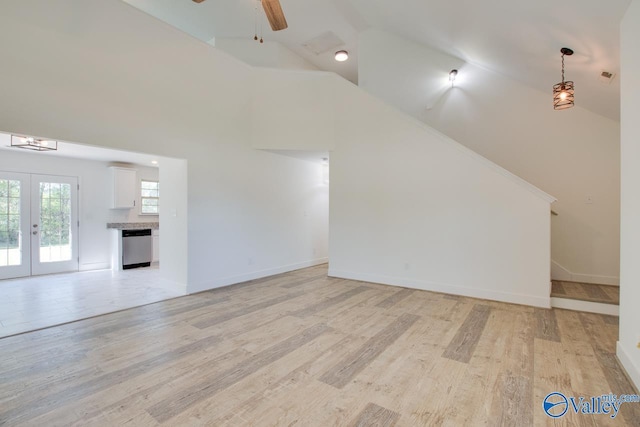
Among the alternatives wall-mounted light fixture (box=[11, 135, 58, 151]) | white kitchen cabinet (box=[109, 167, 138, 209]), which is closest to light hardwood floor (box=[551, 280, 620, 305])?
wall-mounted light fixture (box=[11, 135, 58, 151])

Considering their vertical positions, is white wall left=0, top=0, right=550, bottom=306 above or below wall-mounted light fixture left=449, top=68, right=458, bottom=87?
below

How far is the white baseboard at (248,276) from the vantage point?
15.3 ft

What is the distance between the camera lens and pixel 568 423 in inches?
70.1

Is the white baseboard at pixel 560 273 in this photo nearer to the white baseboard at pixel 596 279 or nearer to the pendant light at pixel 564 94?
the white baseboard at pixel 596 279

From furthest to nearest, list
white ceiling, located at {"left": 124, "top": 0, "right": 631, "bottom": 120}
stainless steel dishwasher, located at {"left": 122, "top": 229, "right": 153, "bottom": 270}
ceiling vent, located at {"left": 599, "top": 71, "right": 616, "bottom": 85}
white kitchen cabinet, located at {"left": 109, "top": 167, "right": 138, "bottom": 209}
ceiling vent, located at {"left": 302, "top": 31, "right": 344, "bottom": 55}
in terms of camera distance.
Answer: white kitchen cabinet, located at {"left": 109, "top": 167, "right": 138, "bottom": 209} → stainless steel dishwasher, located at {"left": 122, "top": 229, "right": 153, "bottom": 270} → ceiling vent, located at {"left": 302, "top": 31, "right": 344, "bottom": 55} → ceiling vent, located at {"left": 599, "top": 71, "right": 616, "bottom": 85} → white ceiling, located at {"left": 124, "top": 0, "right": 631, "bottom": 120}

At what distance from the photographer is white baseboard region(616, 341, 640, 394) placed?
212 cm

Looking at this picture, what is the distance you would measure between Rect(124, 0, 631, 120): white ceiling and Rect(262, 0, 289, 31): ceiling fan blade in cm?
229

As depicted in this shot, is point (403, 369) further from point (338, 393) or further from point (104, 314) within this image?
point (104, 314)

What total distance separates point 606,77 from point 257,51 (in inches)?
242

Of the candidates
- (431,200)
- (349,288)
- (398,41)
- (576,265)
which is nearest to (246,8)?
(398,41)

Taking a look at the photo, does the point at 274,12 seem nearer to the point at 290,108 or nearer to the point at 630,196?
the point at 290,108

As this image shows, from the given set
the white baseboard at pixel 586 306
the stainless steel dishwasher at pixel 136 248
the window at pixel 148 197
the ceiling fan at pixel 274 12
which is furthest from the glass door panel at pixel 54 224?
the white baseboard at pixel 586 306
